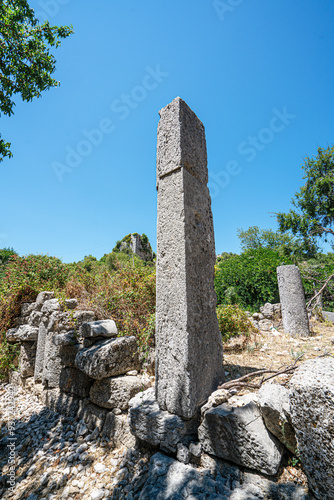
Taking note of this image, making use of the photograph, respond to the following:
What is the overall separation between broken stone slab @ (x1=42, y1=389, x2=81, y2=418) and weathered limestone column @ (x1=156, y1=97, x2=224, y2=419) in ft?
6.99

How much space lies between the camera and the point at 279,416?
1.69 metres

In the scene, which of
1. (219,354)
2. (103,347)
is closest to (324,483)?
(219,354)

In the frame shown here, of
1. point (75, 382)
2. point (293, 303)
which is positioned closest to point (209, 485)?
point (75, 382)

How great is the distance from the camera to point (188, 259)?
89.0 inches

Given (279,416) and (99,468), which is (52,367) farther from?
(279,416)

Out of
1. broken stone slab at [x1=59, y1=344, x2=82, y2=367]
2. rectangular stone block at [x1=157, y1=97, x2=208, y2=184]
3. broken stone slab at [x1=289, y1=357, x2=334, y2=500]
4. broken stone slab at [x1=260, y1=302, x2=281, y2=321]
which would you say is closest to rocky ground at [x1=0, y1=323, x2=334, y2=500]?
broken stone slab at [x1=289, y1=357, x2=334, y2=500]

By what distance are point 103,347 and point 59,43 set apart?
7.05 meters

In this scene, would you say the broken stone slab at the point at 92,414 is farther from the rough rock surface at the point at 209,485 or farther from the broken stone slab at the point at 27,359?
the broken stone slab at the point at 27,359

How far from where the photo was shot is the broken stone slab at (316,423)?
1.35 meters

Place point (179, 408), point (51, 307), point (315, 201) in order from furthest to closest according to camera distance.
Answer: point (315, 201) < point (51, 307) < point (179, 408)

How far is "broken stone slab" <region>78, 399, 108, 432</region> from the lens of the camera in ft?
10.1

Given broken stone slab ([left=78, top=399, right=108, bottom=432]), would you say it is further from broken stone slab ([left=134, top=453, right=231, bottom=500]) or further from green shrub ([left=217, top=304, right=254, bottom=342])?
green shrub ([left=217, top=304, right=254, bottom=342])

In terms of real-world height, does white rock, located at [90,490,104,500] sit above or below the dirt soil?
below

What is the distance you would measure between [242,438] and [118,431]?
1681 mm
